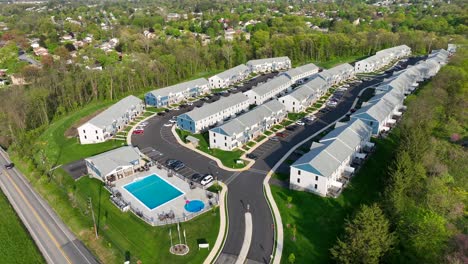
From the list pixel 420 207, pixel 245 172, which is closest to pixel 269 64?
pixel 245 172

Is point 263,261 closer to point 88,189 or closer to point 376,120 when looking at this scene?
point 88,189

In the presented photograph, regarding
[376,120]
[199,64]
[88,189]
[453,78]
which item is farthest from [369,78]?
[88,189]

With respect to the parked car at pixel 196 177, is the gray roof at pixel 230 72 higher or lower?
higher

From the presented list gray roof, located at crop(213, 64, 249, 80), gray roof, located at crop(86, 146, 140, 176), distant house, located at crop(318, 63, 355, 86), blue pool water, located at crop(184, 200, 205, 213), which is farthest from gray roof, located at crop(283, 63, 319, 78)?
blue pool water, located at crop(184, 200, 205, 213)

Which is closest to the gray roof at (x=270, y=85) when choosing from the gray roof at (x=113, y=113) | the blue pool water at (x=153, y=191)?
the gray roof at (x=113, y=113)

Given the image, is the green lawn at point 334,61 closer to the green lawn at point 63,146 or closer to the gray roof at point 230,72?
the gray roof at point 230,72

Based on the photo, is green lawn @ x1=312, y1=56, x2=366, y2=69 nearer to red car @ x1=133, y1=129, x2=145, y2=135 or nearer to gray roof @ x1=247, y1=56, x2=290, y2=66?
gray roof @ x1=247, y1=56, x2=290, y2=66

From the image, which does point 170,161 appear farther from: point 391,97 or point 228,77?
point 228,77
